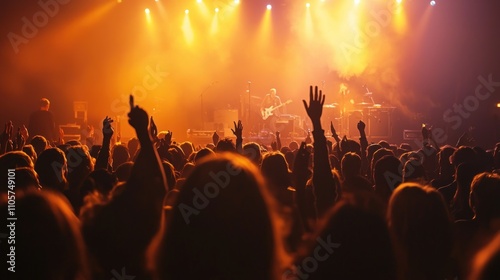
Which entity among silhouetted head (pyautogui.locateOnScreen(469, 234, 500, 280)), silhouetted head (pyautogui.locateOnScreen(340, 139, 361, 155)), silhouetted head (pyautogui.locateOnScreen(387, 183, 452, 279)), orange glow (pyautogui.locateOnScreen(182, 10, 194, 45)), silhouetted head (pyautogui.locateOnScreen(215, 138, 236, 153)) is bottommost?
silhouetted head (pyautogui.locateOnScreen(387, 183, 452, 279))

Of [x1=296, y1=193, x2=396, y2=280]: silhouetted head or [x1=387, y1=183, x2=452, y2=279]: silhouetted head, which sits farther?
[x1=387, y1=183, x2=452, y2=279]: silhouetted head

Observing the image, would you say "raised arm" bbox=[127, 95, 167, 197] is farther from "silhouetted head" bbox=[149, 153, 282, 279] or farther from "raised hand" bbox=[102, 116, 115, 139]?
"raised hand" bbox=[102, 116, 115, 139]


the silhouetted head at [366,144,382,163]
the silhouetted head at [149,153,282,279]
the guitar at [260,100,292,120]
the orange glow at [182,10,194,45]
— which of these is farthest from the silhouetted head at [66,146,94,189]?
the orange glow at [182,10,194,45]

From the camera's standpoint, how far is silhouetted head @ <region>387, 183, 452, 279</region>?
264 cm

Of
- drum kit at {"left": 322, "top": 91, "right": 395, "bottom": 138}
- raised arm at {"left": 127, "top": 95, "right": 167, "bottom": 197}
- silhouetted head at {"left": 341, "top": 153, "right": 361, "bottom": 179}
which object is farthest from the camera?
drum kit at {"left": 322, "top": 91, "right": 395, "bottom": 138}

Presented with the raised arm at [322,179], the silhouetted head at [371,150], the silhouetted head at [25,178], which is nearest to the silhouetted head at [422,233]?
the raised arm at [322,179]

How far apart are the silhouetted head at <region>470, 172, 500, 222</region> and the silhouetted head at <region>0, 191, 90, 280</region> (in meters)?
2.85

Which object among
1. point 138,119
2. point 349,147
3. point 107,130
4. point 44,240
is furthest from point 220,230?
point 349,147

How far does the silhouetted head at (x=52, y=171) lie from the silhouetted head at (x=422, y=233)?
2.85 meters

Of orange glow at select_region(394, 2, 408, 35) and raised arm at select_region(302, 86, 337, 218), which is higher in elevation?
orange glow at select_region(394, 2, 408, 35)

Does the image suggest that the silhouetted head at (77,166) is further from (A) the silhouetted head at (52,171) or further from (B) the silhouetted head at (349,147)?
(B) the silhouetted head at (349,147)

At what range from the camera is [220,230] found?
2.05m

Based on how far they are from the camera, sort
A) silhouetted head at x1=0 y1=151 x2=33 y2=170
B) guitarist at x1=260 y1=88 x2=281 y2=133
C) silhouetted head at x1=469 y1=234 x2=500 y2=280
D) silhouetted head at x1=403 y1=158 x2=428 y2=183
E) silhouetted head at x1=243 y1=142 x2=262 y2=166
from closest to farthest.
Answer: silhouetted head at x1=469 y1=234 x2=500 y2=280 → silhouetted head at x1=0 y1=151 x2=33 y2=170 → silhouetted head at x1=403 y1=158 x2=428 y2=183 → silhouetted head at x1=243 y1=142 x2=262 y2=166 → guitarist at x1=260 y1=88 x2=281 y2=133

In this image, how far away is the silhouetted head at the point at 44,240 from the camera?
6.56 ft
